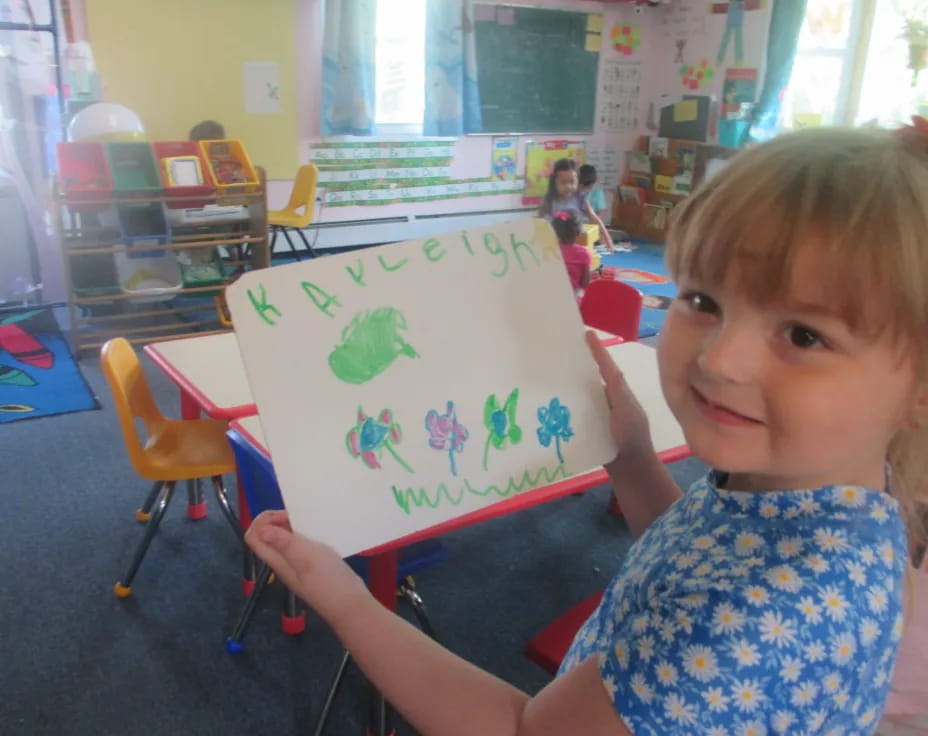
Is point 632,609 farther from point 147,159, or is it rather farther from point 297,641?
point 147,159

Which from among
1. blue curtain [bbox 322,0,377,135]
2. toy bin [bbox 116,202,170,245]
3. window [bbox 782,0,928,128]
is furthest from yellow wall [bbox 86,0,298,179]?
window [bbox 782,0,928,128]

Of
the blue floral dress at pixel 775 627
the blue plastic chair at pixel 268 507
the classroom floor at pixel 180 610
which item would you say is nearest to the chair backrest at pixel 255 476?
the blue plastic chair at pixel 268 507

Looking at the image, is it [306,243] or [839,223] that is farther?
[306,243]

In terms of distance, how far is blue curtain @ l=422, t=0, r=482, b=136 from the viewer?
4980 mm

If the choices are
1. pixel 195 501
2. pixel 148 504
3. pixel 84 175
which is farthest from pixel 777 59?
pixel 148 504

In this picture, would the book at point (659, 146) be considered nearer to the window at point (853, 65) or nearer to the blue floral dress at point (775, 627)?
the window at point (853, 65)

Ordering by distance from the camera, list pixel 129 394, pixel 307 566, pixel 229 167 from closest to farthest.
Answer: pixel 307 566, pixel 129 394, pixel 229 167

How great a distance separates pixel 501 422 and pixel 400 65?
4840mm

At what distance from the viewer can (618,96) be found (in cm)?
621

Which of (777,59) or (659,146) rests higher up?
(777,59)

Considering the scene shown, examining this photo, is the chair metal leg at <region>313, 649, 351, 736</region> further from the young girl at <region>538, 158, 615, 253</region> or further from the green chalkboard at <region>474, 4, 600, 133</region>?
the green chalkboard at <region>474, 4, 600, 133</region>

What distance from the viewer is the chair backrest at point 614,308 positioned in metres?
2.28

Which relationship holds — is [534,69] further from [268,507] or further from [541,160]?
[268,507]

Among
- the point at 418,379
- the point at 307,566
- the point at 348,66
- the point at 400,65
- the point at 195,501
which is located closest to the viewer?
the point at 307,566
